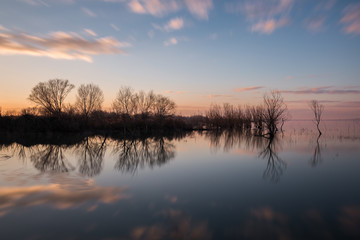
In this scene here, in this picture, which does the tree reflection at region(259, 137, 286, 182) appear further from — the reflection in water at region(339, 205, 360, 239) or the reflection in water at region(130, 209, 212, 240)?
the reflection in water at region(130, 209, 212, 240)

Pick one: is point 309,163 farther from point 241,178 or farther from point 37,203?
point 37,203

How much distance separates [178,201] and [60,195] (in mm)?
3339

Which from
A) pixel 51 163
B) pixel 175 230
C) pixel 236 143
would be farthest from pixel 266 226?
pixel 236 143

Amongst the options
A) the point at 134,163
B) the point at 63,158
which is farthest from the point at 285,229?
the point at 63,158

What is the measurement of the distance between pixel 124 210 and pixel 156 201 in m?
0.92

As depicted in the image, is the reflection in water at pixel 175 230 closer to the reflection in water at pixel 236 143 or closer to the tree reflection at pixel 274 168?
the tree reflection at pixel 274 168

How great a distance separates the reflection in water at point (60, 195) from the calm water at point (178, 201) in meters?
0.03

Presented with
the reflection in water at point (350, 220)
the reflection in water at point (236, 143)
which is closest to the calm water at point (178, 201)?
the reflection in water at point (350, 220)

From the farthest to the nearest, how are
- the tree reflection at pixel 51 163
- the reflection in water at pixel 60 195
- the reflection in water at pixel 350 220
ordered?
the tree reflection at pixel 51 163 → the reflection in water at pixel 60 195 → the reflection in water at pixel 350 220

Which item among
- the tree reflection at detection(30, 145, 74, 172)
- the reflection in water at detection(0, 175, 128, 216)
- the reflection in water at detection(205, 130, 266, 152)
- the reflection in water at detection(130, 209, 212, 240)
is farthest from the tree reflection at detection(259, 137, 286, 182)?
the tree reflection at detection(30, 145, 74, 172)

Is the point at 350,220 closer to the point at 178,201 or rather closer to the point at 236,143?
the point at 178,201

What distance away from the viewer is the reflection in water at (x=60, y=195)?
5182 mm

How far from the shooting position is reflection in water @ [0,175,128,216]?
5182 millimetres

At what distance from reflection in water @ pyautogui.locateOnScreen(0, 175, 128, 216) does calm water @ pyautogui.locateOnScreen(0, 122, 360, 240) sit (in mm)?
25
